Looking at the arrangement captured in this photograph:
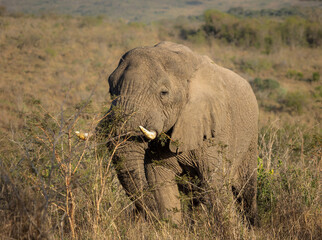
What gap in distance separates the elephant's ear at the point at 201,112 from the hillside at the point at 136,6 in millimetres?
32664

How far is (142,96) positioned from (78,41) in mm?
21287

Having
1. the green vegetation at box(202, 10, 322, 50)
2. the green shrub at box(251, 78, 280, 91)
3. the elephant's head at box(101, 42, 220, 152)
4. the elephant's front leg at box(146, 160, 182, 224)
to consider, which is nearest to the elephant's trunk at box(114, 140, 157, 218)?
the elephant's front leg at box(146, 160, 182, 224)

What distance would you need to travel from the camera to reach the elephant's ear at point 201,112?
3969 millimetres

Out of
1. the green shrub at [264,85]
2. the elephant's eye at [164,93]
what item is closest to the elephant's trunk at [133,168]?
the elephant's eye at [164,93]

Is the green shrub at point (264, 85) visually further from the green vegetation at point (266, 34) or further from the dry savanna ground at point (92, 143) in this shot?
the green vegetation at point (266, 34)

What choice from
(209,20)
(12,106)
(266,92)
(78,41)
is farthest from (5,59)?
(209,20)

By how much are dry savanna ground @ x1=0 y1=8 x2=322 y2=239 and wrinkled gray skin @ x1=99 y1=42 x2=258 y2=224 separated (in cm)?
22

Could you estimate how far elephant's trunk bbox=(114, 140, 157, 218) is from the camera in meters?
3.88

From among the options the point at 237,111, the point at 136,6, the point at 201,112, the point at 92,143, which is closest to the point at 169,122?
the point at 201,112

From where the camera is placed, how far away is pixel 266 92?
16906 mm

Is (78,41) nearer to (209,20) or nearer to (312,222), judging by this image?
(209,20)

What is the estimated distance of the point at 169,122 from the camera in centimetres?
388

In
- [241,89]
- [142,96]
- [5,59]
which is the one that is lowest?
[5,59]

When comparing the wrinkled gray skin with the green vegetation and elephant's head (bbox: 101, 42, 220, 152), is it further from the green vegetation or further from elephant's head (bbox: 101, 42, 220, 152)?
the green vegetation
